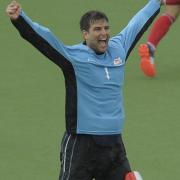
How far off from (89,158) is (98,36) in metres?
0.65

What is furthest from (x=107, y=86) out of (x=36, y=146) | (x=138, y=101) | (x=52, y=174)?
(x=138, y=101)

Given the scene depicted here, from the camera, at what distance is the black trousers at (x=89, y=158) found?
13.7 feet

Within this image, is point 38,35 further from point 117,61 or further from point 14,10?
point 117,61

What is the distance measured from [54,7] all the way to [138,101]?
121 inches

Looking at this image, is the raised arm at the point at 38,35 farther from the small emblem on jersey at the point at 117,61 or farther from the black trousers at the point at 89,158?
the black trousers at the point at 89,158

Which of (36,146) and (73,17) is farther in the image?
(73,17)

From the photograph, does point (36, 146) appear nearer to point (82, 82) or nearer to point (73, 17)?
point (82, 82)

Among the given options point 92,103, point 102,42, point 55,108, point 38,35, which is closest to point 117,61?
point 102,42

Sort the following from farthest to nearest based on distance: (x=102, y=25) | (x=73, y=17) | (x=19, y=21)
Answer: (x=73, y=17) < (x=102, y=25) < (x=19, y=21)

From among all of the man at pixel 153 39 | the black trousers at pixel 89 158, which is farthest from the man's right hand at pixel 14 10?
the man at pixel 153 39

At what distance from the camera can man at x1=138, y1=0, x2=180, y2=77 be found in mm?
7082

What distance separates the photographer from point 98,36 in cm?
418

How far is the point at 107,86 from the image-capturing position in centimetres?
416

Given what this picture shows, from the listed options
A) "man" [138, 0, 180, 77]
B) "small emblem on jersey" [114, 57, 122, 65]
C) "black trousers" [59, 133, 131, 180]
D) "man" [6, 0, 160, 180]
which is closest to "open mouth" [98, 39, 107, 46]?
"man" [6, 0, 160, 180]
